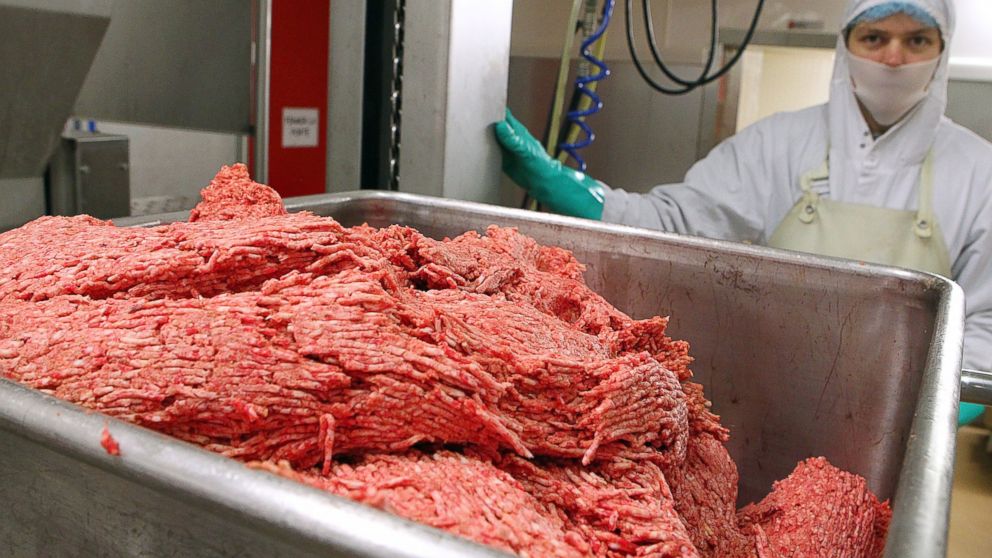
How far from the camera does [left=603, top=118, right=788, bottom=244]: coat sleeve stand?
103 inches

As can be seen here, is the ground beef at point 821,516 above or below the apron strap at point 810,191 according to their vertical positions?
below

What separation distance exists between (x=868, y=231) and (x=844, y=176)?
0.70 ft

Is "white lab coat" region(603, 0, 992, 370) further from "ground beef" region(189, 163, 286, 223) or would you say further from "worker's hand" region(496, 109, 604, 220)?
"ground beef" region(189, 163, 286, 223)

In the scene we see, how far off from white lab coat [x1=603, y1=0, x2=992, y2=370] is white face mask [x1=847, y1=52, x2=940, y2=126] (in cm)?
4

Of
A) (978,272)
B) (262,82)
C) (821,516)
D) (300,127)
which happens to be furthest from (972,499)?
(262,82)

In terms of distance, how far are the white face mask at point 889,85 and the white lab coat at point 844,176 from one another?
0.04 metres

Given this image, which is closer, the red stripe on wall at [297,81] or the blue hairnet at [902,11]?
the red stripe on wall at [297,81]

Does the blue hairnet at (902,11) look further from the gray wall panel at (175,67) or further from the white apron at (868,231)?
the gray wall panel at (175,67)

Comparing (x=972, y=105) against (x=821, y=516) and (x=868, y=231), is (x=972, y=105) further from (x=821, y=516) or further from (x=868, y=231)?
(x=821, y=516)

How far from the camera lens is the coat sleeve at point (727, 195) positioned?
2.61 m

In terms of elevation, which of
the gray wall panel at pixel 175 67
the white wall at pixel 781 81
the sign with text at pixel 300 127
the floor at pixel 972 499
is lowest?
the floor at pixel 972 499

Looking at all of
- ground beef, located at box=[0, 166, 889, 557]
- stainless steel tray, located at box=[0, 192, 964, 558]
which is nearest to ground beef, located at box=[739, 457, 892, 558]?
ground beef, located at box=[0, 166, 889, 557]

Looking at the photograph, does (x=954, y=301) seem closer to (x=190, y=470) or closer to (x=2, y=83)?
(x=190, y=470)

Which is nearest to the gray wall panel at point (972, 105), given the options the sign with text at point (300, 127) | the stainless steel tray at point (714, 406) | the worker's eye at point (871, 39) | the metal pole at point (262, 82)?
the worker's eye at point (871, 39)
